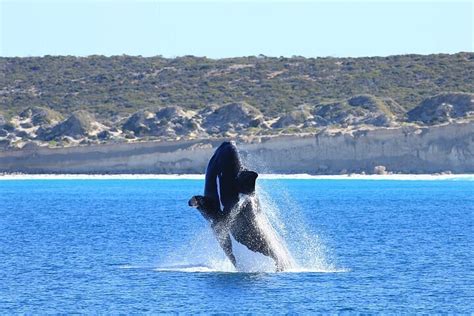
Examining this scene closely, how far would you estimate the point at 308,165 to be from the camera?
10581 cm

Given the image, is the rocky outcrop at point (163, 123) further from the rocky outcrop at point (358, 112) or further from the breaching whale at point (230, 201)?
the breaching whale at point (230, 201)

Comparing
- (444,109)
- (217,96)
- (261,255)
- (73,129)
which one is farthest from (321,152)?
(261,255)

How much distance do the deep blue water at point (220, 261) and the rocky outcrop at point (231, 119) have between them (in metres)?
42.3

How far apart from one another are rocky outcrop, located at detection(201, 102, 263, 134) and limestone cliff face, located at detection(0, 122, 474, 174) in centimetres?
1262

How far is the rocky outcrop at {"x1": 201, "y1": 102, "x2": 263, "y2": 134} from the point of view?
394 ft

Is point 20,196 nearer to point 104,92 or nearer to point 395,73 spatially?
point 104,92

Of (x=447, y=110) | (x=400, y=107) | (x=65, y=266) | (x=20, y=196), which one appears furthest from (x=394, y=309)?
(x=400, y=107)

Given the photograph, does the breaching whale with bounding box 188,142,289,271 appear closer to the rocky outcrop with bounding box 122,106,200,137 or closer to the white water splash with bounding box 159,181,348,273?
the white water splash with bounding box 159,181,348,273

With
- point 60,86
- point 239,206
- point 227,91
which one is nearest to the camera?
point 239,206

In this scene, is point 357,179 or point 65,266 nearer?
point 65,266

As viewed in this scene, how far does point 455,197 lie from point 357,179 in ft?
90.7

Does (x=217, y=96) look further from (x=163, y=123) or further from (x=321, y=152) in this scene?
(x=321, y=152)

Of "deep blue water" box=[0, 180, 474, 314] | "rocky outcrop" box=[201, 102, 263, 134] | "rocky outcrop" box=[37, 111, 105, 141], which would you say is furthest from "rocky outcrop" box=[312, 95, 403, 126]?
"deep blue water" box=[0, 180, 474, 314]

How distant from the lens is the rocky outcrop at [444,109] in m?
113
